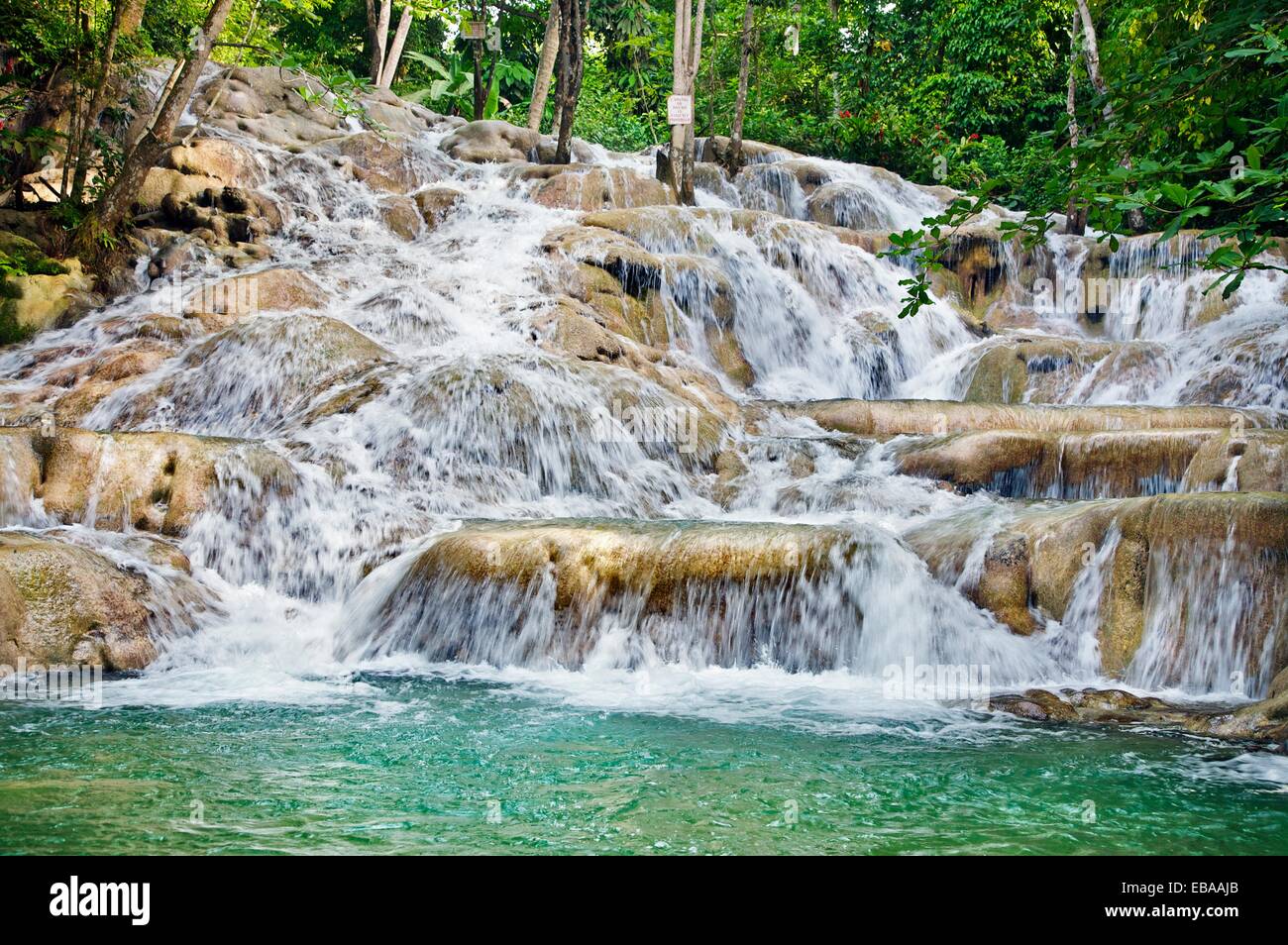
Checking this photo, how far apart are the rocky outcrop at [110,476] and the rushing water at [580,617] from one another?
4.2 inches

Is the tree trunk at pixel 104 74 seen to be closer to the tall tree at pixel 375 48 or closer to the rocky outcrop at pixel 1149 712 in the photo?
the tall tree at pixel 375 48

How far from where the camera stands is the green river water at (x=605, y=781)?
3545mm

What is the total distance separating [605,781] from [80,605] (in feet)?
13.4

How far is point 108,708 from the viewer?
18.0 ft

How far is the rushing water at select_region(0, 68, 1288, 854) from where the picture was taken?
3.87 metres

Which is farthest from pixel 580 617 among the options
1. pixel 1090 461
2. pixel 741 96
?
pixel 741 96

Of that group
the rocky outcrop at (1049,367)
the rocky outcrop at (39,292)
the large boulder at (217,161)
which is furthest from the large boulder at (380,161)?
the rocky outcrop at (1049,367)

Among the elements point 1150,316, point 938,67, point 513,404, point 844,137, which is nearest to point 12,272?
point 513,404

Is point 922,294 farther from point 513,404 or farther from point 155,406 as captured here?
point 155,406

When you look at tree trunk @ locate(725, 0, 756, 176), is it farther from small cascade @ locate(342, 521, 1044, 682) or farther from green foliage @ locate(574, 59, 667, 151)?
small cascade @ locate(342, 521, 1044, 682)

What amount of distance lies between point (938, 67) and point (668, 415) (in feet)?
63.0

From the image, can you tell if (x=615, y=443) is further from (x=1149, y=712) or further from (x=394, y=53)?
(x=394, y=53)

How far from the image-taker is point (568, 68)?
1734 centimetres

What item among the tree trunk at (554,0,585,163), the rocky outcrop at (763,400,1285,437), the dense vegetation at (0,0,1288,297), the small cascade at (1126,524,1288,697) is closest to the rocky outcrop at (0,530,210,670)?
the small cascade at (1126,524,1288,697)
